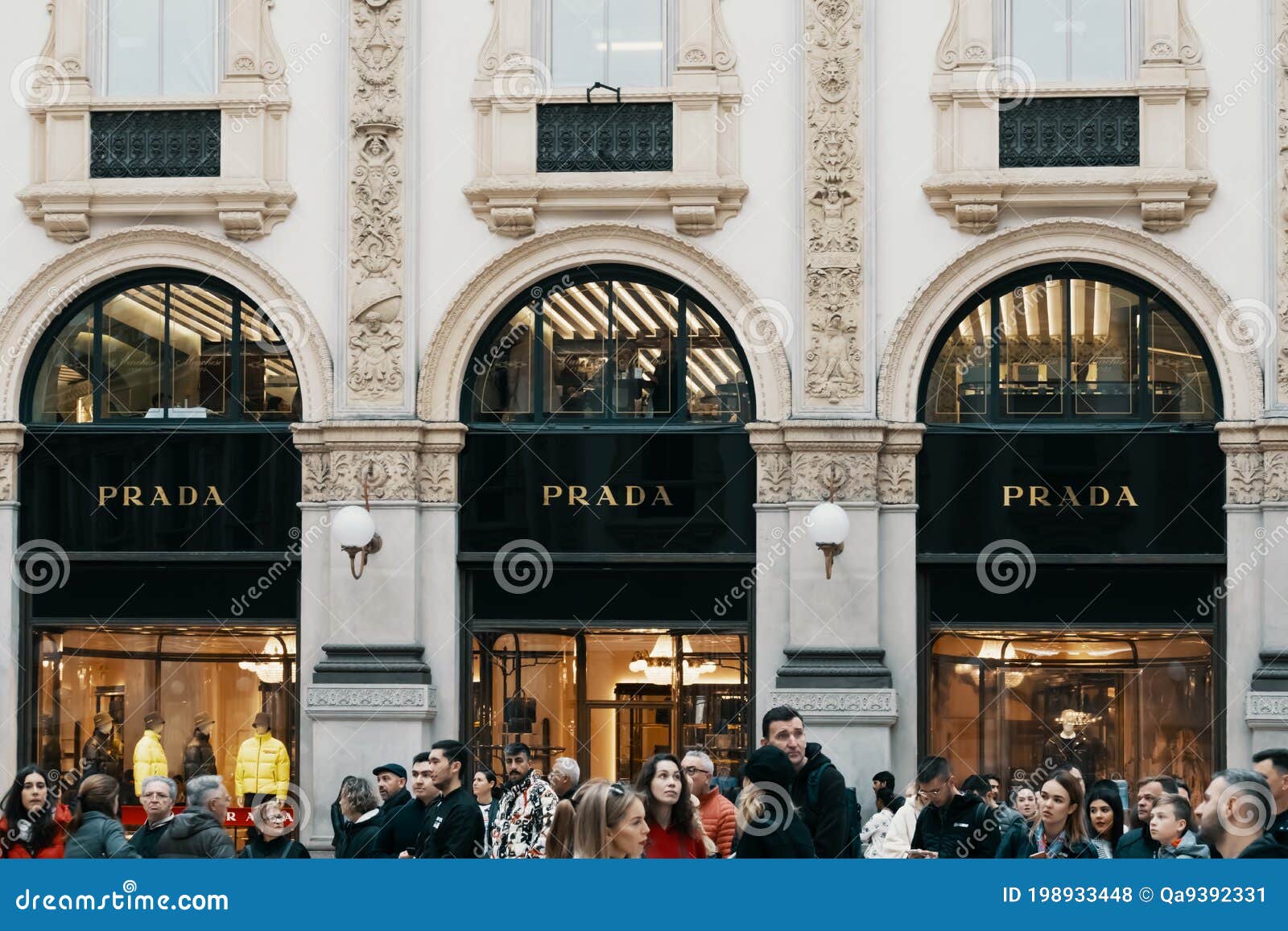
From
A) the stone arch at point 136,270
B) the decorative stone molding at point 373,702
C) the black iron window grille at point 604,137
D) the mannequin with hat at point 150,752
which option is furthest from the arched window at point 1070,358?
the mannequin with hat at point 150,752

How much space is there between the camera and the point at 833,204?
22.4m

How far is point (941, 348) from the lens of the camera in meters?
22.7

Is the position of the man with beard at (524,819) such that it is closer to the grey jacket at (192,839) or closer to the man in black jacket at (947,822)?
the grey jacket at (192,839)

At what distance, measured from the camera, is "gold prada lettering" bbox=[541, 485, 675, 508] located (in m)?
22.5

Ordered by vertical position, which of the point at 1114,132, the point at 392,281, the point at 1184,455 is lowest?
the point at 1184,455

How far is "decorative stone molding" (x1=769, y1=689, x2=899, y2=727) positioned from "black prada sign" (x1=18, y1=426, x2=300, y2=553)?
5.74 m

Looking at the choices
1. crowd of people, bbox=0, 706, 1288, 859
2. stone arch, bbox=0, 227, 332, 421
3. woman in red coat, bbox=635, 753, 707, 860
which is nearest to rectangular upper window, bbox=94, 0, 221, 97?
stone arch, bbox=0, 227, 332, 421

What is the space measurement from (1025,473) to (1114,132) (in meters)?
3.71

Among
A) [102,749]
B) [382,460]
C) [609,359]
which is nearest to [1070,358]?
[609,359]

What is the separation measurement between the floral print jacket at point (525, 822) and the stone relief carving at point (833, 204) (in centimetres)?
870

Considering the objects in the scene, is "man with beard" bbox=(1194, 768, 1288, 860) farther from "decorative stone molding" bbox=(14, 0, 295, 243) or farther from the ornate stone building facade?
"decorative stone molding" bbox=(14, 0, 295, 243)

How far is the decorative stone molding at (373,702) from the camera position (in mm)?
21953
